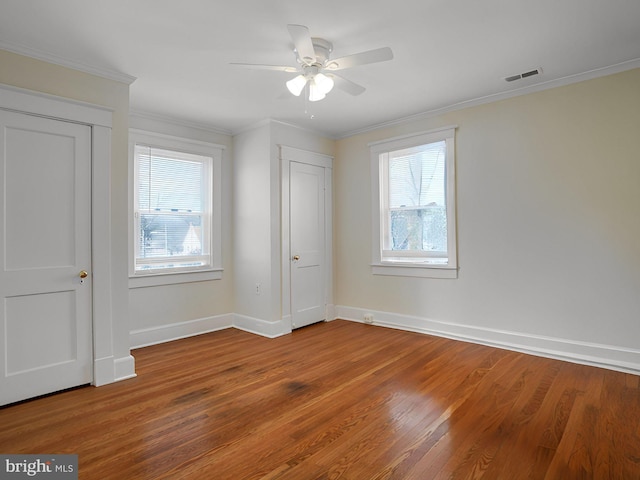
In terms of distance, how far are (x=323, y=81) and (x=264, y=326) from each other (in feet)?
9.70

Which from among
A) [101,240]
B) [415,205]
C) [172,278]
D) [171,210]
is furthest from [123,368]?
[415,205]

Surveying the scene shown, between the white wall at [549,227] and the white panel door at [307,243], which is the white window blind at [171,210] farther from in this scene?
the white wall at [549,227]

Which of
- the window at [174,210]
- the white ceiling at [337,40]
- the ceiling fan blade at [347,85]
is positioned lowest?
the window at [174,210]

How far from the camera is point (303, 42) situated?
231 cm

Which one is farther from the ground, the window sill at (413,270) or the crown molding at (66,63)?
the crown molding at (66,63)

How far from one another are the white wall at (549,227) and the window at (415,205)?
0.13 metres

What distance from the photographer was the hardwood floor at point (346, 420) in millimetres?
1930

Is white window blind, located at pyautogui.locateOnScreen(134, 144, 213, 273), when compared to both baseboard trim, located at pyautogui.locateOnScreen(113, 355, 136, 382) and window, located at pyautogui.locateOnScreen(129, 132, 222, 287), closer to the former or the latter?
window, located at pyautogui.locateOnScreen(129, 132, 222, 287)

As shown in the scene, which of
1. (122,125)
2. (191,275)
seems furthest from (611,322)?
(122,125)

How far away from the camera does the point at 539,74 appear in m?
3.29

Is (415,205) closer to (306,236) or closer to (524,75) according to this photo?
(306,236)

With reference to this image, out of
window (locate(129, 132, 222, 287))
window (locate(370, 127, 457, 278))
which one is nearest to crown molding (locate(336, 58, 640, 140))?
window (locate(370, 127, 457, 278))

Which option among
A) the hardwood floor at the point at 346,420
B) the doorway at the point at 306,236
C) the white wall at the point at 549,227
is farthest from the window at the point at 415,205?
the hardwood floor at the point at 346,420

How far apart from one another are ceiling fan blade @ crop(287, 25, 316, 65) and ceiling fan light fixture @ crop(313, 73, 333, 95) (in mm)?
129
